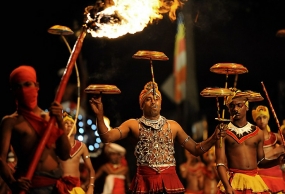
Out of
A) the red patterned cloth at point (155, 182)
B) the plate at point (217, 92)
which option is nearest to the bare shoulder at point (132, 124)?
the red patterned cloth at point (155, 182)

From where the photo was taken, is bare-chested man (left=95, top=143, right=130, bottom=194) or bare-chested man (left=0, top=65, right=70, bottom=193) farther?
bare-chested man (left=95, top=143, right=130, bottom=194)

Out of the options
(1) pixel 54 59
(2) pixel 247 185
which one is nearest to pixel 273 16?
(1) pixel 54 59

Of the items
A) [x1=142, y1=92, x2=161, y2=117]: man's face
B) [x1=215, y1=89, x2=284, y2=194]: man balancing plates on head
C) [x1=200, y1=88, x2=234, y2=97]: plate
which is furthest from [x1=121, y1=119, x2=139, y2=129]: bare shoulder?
[x1=215, y1=89, x2=284, y2=194]: man balancing plates on head

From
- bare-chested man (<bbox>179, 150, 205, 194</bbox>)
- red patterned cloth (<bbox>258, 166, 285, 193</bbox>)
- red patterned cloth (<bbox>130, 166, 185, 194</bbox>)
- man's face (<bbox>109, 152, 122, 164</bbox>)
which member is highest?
red patterned cloth (<bbox>130, 166, 185, 194</bbox>)

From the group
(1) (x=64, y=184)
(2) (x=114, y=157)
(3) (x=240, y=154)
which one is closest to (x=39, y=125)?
(1) (x=64, y=184)

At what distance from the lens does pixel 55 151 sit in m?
6.08

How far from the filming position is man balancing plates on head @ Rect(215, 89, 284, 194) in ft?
26.5

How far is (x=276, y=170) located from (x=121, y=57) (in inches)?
218

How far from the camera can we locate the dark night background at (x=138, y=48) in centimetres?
1293

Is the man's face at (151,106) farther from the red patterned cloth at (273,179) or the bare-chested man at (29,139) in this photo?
the red patterned cloth at (273,179)

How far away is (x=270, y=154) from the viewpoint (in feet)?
32.6

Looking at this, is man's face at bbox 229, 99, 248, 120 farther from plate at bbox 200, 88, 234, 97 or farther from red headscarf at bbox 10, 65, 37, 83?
red headscarf at bbox 10, 65, 37, 83

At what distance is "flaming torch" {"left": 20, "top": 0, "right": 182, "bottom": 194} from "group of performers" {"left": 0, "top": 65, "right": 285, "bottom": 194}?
5.4 inches

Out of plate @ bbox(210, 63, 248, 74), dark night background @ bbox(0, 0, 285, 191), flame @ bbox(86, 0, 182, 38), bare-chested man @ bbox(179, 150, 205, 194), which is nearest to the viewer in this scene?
flame @ bbox(86, 0, 182, 38)
